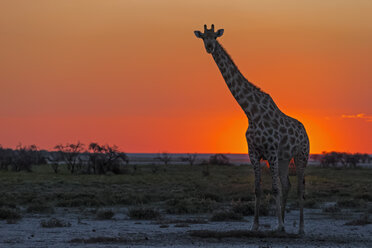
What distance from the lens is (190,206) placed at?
2408 cm

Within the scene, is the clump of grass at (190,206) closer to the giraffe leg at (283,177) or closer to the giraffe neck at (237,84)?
the giraffe leg at (283,177)

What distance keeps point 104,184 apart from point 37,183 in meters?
4.47

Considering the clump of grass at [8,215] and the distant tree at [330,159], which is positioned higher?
the distant tree at [330,159]

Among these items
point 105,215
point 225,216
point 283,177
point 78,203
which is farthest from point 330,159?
point 283,177

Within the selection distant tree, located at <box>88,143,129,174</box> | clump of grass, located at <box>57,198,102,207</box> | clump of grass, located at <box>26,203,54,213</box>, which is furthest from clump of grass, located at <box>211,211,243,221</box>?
distant tree, located at <box>88,143,129,174</box>

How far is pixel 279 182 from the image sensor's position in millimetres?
15656

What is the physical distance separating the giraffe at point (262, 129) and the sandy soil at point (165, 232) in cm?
132

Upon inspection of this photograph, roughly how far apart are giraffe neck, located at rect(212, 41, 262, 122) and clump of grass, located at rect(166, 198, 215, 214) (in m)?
8.86

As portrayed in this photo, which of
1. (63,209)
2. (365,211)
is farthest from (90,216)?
(365,211)

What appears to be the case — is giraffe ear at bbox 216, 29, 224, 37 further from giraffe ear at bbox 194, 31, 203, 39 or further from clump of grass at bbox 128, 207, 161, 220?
clump of grass at bbox 128, 207, 161, 220

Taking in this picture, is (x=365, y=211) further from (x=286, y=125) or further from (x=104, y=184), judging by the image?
(x=104, y=184)

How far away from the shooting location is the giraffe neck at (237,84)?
15352mm

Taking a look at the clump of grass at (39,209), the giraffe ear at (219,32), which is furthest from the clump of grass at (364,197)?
the giraffe ear at (219,32)

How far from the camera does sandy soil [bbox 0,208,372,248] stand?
14.2 metres
